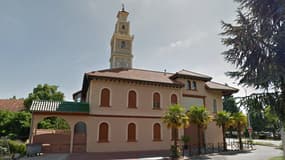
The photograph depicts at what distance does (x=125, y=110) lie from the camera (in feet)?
64.5

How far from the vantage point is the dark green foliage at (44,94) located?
3006 cm

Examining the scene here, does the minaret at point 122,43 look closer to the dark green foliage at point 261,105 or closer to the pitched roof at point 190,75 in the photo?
the pitched roof at point 190,75

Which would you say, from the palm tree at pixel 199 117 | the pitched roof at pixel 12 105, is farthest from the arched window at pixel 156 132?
the pitched roof at pixel 12 105

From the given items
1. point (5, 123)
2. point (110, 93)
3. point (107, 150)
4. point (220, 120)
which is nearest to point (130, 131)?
point (107, 150)

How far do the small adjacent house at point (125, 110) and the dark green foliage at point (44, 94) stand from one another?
10.8 m

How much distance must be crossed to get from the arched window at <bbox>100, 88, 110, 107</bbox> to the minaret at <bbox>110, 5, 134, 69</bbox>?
20.2m

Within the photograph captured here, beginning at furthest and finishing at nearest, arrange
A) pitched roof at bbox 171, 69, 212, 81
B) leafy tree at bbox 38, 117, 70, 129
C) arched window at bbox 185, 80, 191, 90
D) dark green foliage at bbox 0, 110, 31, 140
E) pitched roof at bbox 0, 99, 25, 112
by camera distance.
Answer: pitched roof at bbox 0, 99, 25, 112 < leafy tree at bbox 38, 117, 70, 129 < dark green foliage at bbox 0, 110, 31, 140 < arched window at bbox 185, 80, 191, 90 < pitched roof at bbox 171, 69, 212, 81

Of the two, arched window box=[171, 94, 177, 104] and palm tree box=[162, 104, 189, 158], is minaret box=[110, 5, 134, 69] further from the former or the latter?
palm tree box=[162, 104, 189, 158]

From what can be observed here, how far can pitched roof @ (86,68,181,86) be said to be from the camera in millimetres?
19609

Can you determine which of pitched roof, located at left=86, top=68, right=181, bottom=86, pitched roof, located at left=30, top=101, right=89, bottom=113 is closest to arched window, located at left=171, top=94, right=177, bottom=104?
pitched roof, located at left=86, top=68, right=181, bottom=86

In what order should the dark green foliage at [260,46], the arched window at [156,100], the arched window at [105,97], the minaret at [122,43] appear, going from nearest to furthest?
the dark green foliage at [260,46] < the arched window at [105,97] < the arched window at [156,100] < the minaret at [122,43]

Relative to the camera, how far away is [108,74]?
19.9 m

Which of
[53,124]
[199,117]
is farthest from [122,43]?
[199,117]

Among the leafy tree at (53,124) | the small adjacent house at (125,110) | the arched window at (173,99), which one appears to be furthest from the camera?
the leafy tree at (53,124)
